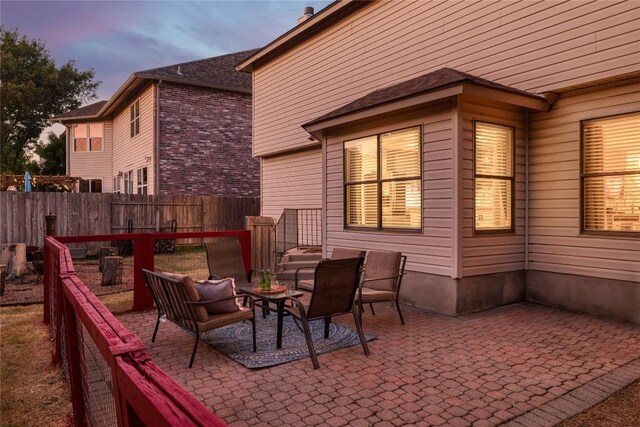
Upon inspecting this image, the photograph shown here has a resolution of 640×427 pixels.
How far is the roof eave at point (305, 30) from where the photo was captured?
35.4ft

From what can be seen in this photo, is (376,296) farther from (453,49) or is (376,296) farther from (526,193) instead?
(453,49)

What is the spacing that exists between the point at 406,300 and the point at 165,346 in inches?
158

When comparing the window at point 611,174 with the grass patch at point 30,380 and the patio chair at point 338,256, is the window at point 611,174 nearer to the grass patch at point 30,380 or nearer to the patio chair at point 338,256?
the patio chair at point 338,256

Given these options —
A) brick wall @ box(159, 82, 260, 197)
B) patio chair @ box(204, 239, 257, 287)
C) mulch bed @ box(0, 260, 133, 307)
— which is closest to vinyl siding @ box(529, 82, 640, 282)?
patio chair @ box(204, 239, 257, 287)

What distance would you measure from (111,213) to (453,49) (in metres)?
13.0

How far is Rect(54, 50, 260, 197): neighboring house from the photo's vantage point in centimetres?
1786

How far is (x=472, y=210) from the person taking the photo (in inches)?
269

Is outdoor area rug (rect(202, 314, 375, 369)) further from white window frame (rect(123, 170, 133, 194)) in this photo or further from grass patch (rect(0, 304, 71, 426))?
white window frame (rect(123, 170, 133, 194))

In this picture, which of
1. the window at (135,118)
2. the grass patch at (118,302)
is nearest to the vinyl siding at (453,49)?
the grass patch at (118,302)

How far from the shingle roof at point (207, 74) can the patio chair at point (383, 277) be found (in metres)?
14.0

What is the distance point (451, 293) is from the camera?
22.0 ft

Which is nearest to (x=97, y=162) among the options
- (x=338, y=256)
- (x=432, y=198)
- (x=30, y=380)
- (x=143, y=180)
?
(x=143, y=180)

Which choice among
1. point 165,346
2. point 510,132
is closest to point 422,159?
point 510,132

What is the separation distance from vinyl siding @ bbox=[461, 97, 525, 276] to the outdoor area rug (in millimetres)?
2331
